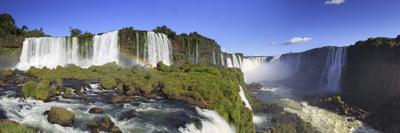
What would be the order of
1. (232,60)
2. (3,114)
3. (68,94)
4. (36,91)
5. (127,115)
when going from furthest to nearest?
(232,60), (68,94), (36,91), (127,115), (3,114)

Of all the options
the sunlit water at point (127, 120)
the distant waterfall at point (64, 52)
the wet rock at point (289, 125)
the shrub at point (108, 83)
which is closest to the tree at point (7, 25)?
the distant waterfall at point (64, 52)

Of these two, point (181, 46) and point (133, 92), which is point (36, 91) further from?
point (181, 46)

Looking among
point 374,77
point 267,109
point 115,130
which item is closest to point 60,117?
point 115,130

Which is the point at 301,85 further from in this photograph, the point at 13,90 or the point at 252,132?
the point at 13,90

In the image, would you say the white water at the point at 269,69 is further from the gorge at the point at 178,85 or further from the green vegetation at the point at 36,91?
the green vegetation at the point at 36,91

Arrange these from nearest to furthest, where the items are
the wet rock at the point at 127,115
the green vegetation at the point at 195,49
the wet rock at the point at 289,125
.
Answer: the wet rock at the point at 127,115 < the wet rock at the point at 289,125 < the green vegetation at the point at 195,49
